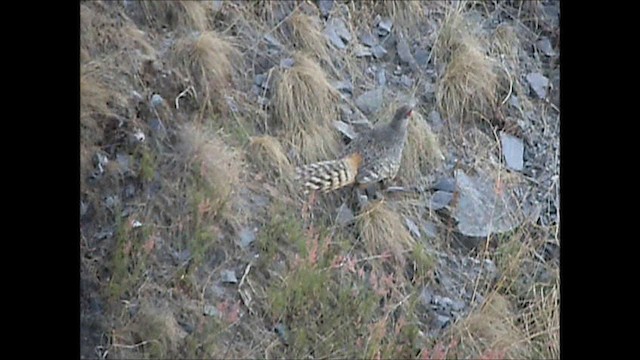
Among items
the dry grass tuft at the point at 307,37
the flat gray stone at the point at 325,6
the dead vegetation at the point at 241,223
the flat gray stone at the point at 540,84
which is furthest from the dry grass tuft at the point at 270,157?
the flat gray stone at the point at 540,84

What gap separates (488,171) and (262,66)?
61 cm

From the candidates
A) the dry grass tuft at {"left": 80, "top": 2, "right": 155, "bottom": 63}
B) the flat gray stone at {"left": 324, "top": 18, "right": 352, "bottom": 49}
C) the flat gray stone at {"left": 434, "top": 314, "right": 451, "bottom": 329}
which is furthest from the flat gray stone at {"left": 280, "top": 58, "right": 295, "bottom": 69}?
the flat gray stone at {"left": 434, "top": 314, "right": 451, "bottom": 329}

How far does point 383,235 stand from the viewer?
2.31 m

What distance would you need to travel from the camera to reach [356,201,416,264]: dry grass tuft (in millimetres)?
2312

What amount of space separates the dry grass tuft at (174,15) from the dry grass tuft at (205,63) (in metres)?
0.03

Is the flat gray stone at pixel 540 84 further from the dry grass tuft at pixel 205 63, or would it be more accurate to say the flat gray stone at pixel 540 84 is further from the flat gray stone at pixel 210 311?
the flat gray stone at pixel 210 311

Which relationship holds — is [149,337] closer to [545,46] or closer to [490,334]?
[490,334]

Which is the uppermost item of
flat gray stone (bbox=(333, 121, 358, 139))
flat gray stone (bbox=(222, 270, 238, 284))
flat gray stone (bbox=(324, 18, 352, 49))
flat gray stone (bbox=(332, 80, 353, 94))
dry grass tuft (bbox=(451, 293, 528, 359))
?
flat gray stone (bbox=(324, 18, 352, 49))

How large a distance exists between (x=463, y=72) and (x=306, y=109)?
397 millimetres

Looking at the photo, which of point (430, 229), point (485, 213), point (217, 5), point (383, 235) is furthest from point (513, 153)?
point (217, 5)

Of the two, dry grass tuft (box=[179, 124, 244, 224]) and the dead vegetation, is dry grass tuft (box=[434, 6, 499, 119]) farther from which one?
dry grass tuft (box=[179, 124, 244, 224])
